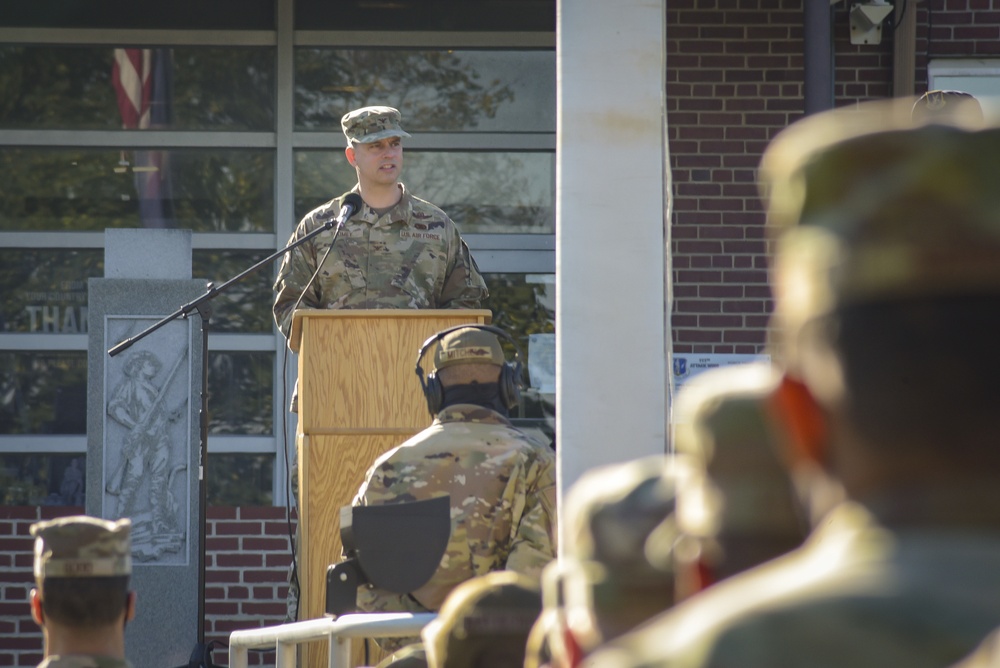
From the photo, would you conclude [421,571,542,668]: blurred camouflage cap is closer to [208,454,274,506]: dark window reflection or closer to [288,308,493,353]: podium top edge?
[288,308,493,353]: podium top edge

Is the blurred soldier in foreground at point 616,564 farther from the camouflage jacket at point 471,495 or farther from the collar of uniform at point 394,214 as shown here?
the collar of uniform at point 394,214

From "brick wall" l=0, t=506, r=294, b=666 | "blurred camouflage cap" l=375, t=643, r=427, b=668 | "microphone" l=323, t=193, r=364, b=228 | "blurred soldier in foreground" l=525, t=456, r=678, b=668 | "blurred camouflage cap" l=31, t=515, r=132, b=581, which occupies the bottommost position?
"brick wall" l=0, t=506, r=294, b=666

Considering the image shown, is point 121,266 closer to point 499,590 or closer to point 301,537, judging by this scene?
point 301,537

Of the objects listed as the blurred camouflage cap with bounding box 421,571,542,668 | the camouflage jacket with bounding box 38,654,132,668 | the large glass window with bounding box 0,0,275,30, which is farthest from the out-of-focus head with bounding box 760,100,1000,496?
the large glass window with bounding box 0,0,275,30

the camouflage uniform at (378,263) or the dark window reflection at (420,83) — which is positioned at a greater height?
the dark window reflection at (420,83)

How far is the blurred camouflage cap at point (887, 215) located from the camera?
918 mm

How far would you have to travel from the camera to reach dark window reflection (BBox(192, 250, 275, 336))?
8.48m

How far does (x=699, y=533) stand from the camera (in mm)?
1535

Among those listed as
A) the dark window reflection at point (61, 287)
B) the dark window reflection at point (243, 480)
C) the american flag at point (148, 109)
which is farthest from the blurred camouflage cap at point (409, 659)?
the american flag at point (148, 109)

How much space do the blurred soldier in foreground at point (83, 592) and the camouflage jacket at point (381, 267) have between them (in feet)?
10.2

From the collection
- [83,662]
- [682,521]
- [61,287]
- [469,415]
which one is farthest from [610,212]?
[61,287]

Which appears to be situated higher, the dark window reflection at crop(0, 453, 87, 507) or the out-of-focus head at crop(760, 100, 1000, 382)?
the out-of-focus head at crop(760, 100, 1000, 382)

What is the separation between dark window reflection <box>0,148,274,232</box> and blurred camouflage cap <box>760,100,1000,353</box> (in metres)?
7.66

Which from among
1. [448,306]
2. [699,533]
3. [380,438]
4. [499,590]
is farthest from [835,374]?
[448,306]
